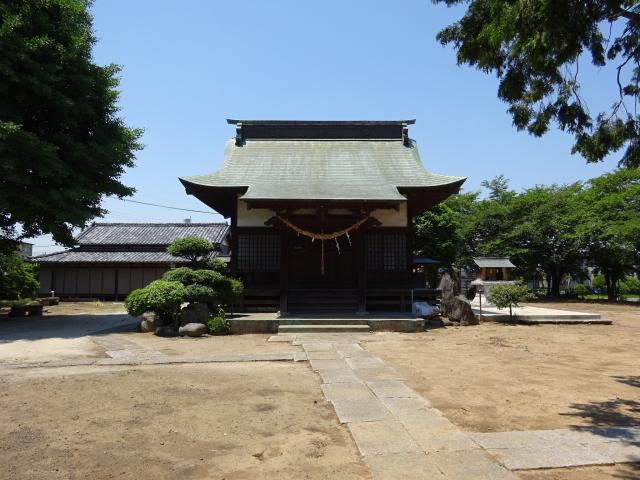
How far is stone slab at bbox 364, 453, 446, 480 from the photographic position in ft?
10.9

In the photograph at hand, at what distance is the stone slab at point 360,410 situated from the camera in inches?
187

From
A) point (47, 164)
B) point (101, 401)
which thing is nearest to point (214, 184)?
point (47, 164)

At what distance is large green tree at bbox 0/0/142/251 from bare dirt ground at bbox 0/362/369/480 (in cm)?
839

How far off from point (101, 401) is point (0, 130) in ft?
33.3

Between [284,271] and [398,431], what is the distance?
965 centimetres

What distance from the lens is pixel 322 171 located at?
16.1m

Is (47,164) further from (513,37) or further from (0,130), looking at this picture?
(513,37)

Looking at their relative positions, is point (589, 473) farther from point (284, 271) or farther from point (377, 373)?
point (284, 271)

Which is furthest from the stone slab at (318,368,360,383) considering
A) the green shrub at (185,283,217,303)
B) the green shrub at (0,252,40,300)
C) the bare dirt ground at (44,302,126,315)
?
the green shrub at (0,252,40,300)

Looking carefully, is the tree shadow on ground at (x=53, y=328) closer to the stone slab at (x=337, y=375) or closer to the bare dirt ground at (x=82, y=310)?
the bare dirt ground at (x=82, y=310)

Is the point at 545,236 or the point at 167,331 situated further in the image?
the point at 545,236

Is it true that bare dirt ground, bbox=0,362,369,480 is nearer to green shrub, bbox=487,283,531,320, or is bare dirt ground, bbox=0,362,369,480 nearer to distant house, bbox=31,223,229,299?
green shrub, bbox=487,283,531,320

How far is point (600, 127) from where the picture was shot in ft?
18.4

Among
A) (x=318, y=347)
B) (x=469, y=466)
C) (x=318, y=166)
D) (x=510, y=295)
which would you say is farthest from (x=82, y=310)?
(x=469, y=466)
